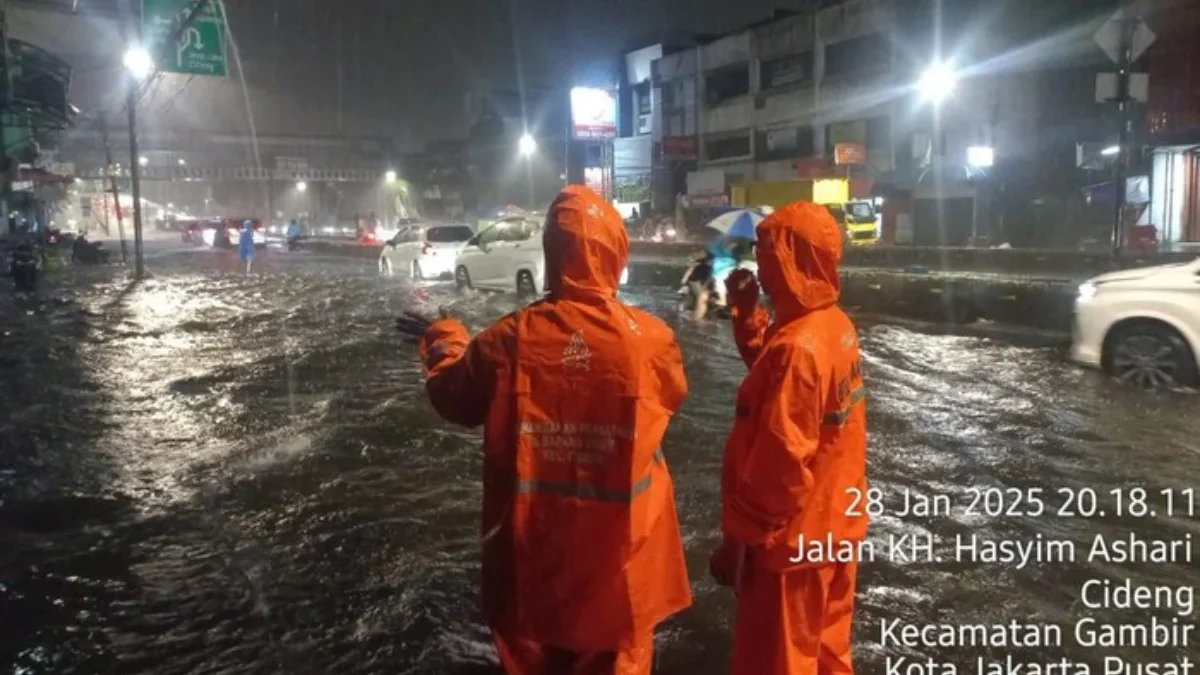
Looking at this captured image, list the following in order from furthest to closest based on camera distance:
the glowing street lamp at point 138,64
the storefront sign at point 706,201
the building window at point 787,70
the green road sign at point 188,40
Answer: the building window at point 787,70 → the storefront sign at point 706,201 → the glowing street lamp at point 138,64 → the green road sign at point 188,40

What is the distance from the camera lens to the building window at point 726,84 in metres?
46.9

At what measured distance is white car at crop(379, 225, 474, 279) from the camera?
2369 cm

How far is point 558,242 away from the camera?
2480 millimetres

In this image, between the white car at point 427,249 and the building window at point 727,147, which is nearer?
the white car at point 427,249

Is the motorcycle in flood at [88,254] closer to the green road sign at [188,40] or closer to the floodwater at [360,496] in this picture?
the green road sign at [188,40]

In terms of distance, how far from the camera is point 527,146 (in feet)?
201

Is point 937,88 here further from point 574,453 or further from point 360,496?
point 574,453

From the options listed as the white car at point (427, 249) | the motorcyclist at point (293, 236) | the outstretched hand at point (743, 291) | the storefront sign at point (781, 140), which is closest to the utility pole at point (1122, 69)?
the outstretched hand at point (743, 291)

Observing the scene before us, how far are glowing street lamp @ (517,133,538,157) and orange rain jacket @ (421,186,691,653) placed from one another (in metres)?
60.1

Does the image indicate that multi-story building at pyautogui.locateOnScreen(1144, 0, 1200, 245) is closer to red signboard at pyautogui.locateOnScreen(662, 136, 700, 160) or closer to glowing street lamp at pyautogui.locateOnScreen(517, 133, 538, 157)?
red signboard at pyautogui.locateOnScreen(662, 136, 700, 160)

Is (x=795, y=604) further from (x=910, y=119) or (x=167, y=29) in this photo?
(x=910, y=119)

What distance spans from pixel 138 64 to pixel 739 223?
1575cm

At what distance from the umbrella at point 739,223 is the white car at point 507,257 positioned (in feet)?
16.7

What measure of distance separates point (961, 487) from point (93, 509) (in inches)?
233
